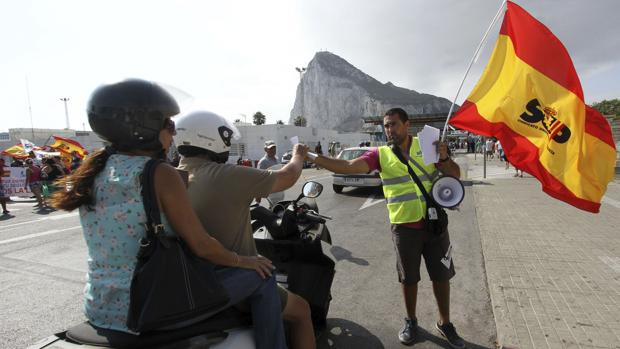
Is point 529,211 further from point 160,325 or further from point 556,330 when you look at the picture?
point 160,325

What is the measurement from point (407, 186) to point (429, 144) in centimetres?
39

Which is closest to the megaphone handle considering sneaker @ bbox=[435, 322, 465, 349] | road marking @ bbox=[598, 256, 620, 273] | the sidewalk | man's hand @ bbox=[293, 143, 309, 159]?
man's hand @ bbox=[293, 143, 309, 159]

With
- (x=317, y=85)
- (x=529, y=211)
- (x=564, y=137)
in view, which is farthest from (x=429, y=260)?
(x=317, y=85)

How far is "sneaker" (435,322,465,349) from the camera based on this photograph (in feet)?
9.60

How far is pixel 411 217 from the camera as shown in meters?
2.94

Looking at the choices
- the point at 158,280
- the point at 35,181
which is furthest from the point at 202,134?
the point at 35,181

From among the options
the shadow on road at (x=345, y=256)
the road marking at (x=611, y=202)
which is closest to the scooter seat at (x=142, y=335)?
the shadow on road at (x=345, y=256)

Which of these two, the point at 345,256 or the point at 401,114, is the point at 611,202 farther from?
the point at 401,114

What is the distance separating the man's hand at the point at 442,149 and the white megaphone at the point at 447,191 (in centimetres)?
23

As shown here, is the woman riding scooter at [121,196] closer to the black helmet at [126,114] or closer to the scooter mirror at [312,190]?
the black helmet at [126,114]

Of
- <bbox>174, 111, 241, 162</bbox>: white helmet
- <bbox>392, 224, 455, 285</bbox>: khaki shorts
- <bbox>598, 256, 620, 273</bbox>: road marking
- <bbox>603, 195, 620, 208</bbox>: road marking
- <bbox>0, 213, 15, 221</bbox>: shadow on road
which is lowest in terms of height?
<bbox>0, 213, 15, 221</bbox>: shadow on road

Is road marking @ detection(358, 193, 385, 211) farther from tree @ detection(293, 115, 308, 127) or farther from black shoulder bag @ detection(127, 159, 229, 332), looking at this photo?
tree @ detection(293, 115, 308, 127)

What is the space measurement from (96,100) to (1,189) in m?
12.7

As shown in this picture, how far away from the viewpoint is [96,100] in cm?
152
